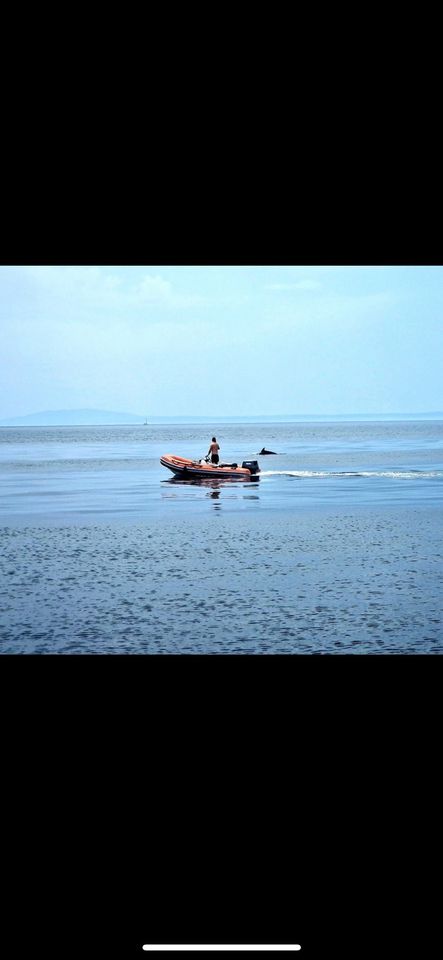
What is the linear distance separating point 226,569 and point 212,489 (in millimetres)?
12837

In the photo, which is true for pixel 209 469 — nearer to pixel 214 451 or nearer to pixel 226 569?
pixel 214 451

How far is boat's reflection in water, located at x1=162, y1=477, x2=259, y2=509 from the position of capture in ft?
70.0

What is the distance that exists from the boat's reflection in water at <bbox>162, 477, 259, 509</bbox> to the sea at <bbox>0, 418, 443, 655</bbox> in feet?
0.35

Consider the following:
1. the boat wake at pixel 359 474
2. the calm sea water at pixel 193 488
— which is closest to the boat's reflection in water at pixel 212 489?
the calm sea water at pixel 193 488

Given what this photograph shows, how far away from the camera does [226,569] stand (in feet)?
36.8

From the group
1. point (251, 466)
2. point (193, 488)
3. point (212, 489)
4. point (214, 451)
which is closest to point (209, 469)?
point (214, 451)

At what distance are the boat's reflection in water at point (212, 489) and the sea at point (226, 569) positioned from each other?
105 mm

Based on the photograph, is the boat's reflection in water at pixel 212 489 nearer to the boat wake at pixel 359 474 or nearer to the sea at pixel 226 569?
the sea at pixel 226 569

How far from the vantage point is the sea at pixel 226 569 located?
274 inches
